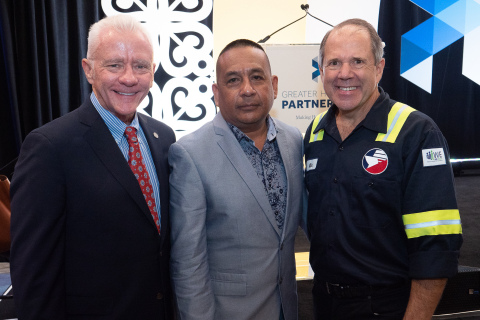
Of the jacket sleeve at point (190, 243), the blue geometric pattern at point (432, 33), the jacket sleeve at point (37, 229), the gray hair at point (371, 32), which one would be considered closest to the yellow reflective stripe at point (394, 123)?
the gray hair at point (371, 32)

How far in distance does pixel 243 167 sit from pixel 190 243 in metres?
0.35

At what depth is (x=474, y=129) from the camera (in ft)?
22.5

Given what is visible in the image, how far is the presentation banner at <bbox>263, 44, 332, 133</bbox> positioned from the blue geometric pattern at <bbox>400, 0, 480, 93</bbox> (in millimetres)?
2993

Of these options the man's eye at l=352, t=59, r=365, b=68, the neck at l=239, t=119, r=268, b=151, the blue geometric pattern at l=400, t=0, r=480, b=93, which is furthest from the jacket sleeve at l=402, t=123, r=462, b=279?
the blue geometric pattern at l=400, t=0, r=480, b=93

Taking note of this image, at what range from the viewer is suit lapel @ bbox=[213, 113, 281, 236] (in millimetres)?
1654

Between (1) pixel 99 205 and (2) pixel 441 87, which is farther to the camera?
(2) pixel 441 87

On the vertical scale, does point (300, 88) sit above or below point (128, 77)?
below

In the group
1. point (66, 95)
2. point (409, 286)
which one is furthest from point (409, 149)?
point (66, 95)

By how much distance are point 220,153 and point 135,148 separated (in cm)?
32

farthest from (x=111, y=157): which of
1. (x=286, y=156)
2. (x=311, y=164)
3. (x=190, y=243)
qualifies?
(x=311, y=164)

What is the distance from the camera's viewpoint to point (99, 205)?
1.45m

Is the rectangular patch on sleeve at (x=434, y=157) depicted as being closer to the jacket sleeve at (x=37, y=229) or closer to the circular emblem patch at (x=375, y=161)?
the circular emblem patch at (x=375, y=161)

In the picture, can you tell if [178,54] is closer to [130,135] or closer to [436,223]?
[130,135]

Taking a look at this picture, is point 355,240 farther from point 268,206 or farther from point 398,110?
point 398,110
